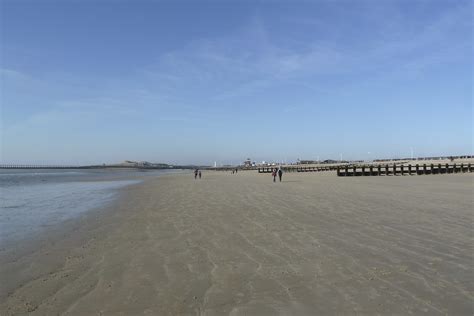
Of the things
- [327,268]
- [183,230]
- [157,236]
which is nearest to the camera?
[327,268]

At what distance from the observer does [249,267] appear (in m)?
6.86

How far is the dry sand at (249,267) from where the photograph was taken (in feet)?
16.7

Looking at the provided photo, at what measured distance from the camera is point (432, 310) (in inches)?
188

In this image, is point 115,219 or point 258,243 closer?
point 258,243

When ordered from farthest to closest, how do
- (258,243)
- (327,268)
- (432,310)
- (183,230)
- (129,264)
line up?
(183,230) < (258,243) < (129,264) < (327,268) < (432,310)

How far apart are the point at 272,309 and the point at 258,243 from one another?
3907 millimetres

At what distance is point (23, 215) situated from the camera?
15.1m

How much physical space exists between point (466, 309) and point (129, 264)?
5.49 m

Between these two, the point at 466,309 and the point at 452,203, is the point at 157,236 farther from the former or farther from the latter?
the point at 452,203

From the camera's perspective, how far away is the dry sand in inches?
201

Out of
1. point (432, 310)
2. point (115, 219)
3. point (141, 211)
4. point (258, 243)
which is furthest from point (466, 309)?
point (141, 211)

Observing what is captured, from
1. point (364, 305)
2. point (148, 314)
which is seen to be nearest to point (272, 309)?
point (364, 305)

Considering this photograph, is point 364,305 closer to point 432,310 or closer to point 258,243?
point 432,310

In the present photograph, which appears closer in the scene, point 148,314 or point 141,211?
point 148,314
